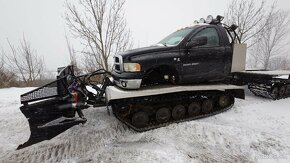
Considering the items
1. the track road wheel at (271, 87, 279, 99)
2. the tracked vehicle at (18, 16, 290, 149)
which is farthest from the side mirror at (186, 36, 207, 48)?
the track road wheel at (271, 87, 279, 99)

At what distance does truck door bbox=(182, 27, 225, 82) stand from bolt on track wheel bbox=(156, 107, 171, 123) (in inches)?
33.6

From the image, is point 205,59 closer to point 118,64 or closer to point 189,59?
point 189,59

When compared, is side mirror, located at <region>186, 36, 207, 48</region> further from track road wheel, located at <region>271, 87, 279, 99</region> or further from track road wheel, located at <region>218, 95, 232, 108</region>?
track road wheel, located at <region>271, 87, 279, 99</region>

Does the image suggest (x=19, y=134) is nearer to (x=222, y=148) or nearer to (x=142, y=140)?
(x=142, y=140)

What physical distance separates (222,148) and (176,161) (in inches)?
37.2

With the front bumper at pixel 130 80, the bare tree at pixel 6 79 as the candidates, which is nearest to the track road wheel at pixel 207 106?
the front bumper at pixel 130 80

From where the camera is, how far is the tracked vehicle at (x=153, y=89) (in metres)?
3.27

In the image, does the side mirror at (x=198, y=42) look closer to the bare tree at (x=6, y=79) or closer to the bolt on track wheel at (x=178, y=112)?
the bolt on track wheel at (x=178, y=112)

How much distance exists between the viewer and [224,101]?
4.81 metres

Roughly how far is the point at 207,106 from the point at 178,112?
84 centimetres

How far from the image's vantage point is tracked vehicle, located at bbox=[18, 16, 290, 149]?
3.27 metres

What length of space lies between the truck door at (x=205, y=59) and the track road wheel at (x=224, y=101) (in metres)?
0.56

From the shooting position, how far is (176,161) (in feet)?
9.18

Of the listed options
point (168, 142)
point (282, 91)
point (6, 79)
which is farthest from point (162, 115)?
point (6, 79)
